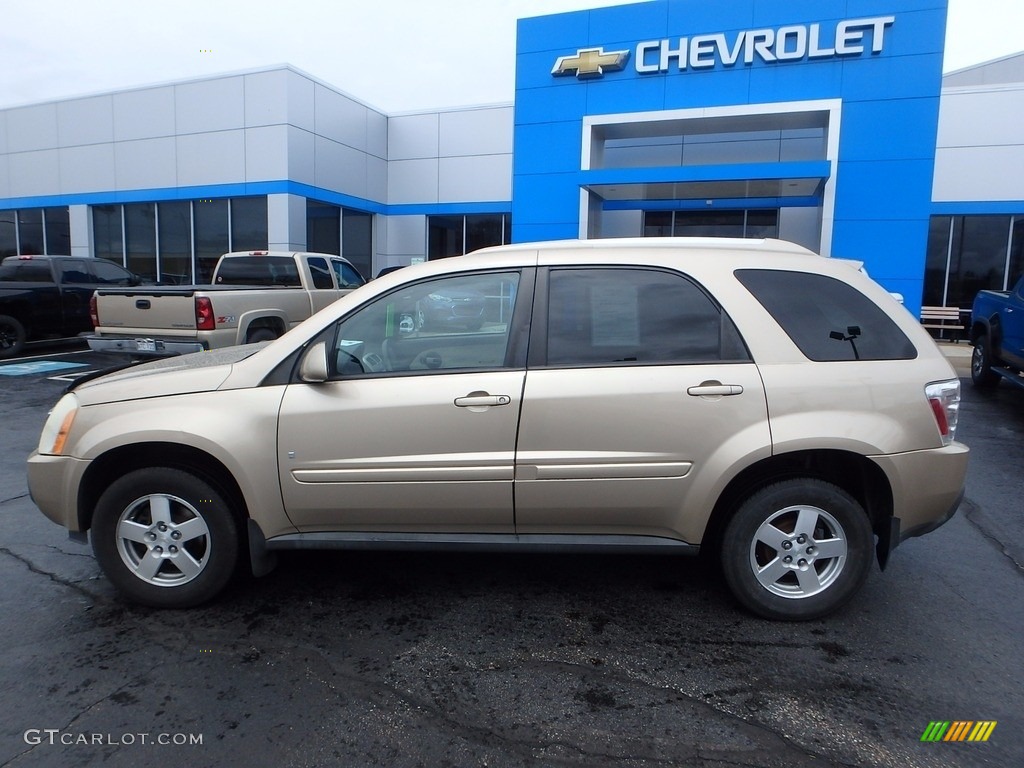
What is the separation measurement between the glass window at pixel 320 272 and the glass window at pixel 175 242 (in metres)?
9.77

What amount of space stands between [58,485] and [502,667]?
7.74 ft

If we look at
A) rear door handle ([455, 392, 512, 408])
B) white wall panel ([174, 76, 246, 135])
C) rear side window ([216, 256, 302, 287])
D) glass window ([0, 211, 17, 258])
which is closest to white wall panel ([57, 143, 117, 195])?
white wall panel ([174, 76, 246, 135])

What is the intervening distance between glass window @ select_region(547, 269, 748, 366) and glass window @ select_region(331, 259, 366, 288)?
9849 mm

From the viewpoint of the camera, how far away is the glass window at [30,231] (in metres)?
23.1

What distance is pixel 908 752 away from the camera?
2666 mm

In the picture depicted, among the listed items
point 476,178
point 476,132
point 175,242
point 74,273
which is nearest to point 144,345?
point 74,273

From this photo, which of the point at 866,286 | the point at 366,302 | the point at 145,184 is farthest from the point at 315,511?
the point at 145,184

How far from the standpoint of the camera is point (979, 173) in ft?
57.5

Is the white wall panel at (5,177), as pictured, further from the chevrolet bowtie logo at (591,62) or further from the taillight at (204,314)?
the taillight at (204,314)

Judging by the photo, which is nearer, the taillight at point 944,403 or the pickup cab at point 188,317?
the taillight at point 944,403

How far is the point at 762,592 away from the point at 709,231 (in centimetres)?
1616

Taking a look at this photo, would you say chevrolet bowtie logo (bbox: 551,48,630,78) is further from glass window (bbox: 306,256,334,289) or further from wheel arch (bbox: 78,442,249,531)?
wheel arch (bbox: 78,442,249,531)

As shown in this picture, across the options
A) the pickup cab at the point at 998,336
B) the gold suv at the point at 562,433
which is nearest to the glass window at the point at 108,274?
Result: the gold suv at the point at 562,433

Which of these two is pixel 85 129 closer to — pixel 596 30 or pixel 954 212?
pixel 596 30
